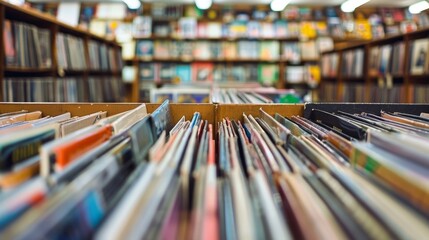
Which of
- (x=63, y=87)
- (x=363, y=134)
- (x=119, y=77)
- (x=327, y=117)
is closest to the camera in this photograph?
(x=363, y=134)

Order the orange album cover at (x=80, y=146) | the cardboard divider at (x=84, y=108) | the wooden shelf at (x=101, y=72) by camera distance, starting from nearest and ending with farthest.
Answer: the orange album cover at (x=80, y=146), the cardboard divider at (x=84, y=108), the wooden shelf at (x=101, y=72)

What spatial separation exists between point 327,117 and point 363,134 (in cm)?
25

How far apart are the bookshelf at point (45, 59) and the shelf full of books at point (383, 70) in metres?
2.99

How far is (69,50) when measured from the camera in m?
3.13

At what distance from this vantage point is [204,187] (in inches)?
20.4

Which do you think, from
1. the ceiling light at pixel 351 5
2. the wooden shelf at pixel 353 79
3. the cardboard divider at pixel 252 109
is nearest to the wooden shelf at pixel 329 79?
the wooden shelf at pixel 353 79

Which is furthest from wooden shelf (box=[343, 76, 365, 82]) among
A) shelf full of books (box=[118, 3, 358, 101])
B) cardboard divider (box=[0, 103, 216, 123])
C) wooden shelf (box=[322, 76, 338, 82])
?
cardboard divider (box=[0, 103, 216, 123])

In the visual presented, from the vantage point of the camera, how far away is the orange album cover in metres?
0.52

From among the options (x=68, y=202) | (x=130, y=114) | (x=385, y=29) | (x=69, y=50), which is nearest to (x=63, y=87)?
(x=69, y=50)

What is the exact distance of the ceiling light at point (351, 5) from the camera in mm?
5223

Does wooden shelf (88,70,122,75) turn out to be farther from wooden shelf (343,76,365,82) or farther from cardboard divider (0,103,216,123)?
wooden shelf (343,76,365,82)

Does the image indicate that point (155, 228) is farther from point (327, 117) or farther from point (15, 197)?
point (327, 117)

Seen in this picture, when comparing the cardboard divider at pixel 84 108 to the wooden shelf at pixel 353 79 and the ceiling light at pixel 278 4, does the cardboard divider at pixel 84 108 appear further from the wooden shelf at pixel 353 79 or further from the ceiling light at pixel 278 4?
the ceiling light at pixel 278 4

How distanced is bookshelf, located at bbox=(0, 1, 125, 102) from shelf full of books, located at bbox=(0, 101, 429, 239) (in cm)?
182
